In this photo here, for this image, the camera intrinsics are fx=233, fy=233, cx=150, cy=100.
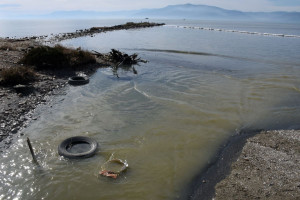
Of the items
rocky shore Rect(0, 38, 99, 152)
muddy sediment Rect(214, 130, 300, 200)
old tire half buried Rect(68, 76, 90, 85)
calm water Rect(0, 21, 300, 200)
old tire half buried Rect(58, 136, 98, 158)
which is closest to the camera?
muddy sediment Rect(214, 130, 300, 200)

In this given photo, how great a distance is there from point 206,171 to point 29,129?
23.3ft

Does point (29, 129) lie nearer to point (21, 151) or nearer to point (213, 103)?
point (21, 151)

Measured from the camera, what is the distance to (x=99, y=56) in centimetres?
2483

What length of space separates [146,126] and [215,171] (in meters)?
3.85

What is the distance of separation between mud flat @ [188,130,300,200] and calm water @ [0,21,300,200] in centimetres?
53

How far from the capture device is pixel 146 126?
10.2m

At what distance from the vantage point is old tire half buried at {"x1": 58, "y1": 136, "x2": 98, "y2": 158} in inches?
307

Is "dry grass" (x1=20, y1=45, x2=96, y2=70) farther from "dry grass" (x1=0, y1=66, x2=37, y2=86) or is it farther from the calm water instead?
"dry grass" (x1=0, y1=66, x2=37, y2=86)

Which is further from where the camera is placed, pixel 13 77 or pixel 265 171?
pixel 13 77

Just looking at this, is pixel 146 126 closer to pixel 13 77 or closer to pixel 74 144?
pixel 74 144

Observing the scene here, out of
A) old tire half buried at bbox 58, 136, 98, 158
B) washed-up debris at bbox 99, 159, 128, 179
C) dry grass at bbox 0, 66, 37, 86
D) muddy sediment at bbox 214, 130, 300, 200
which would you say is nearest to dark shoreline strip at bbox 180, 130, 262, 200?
muddy sediment at bbox 214, 130, 300, 200

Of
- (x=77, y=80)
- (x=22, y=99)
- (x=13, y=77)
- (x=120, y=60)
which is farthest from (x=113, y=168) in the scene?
(x=120, y=60)

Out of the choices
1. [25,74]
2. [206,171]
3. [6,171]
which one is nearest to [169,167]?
[206,171]

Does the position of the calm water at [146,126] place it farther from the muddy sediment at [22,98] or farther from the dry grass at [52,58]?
the dry grass at [52,58]
